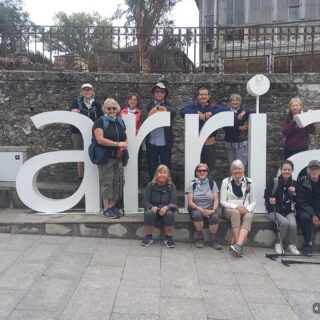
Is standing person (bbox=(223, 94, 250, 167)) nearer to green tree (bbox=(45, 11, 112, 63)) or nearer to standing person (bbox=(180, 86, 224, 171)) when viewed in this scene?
standing person (bbox=(180, 86, 224, 171))

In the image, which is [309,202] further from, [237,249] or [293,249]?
[237,249]

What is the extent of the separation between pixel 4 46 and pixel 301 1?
1274 cm

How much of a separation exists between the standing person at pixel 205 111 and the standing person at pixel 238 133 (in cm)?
34

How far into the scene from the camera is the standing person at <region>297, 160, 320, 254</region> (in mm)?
5621

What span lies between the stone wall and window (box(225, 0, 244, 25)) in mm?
10638

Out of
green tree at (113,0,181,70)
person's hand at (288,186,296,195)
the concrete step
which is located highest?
green tree at (113,0,181,70)

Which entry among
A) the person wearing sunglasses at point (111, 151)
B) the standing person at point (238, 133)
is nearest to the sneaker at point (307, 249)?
the standing person at point (238, 133)

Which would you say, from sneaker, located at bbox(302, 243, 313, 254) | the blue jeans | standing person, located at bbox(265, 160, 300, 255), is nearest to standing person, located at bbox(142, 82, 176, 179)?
the blue jeans

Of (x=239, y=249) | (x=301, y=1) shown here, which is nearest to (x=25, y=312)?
(x=239, y=249)

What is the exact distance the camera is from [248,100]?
27.0ft

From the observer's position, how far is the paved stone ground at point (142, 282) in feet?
12.2

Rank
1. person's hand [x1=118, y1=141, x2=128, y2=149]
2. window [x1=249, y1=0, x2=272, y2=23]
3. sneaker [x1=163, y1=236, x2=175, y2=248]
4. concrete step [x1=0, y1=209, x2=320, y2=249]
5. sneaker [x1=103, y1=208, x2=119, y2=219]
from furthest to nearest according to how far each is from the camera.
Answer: window [x1=249, y1=0, x2=272, y2=23] < sneaker [x1=103, y1=208, x2=119, y2=219] < person's hand [x1=118, y1=141, x2=128, y2=149] < concrete step [x1=0, y1=209, x2=320, y2=249] < sneaker [x1=163, y1=236, x2=175, y2=248]

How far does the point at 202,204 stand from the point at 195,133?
44.3 inches

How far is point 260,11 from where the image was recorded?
17.5 m
